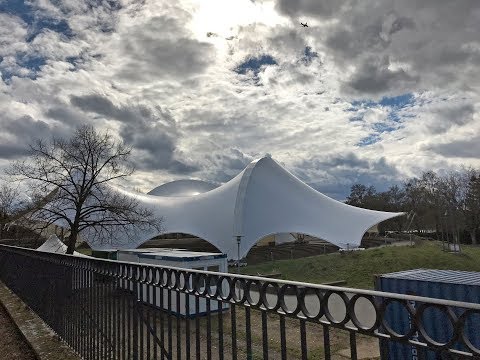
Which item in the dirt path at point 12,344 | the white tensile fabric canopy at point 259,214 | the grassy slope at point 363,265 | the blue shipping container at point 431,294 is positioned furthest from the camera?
the white tensile fabric canopy at point 259,214

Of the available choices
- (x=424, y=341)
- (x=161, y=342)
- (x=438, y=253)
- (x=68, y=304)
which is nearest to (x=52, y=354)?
(x=68, y=304)

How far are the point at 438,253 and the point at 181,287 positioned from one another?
2657 centimetres

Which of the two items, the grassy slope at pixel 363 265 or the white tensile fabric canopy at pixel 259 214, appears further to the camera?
the white tensile fabric canopy at pixel 259 214

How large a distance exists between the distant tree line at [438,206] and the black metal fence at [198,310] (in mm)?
39606

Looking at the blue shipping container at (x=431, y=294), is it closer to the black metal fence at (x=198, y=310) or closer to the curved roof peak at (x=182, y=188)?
the black metal fence at (x=198, y=310)

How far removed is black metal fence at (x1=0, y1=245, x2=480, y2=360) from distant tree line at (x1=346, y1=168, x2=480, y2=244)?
39.6 metres

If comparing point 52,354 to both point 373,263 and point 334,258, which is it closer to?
point 373,263

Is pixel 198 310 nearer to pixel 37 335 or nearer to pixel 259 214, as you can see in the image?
pixel 37 335

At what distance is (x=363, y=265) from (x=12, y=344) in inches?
828

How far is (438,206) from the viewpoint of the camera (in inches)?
2029

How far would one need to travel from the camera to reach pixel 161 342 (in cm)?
315

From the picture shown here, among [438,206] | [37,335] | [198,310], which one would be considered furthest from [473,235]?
[198,310]

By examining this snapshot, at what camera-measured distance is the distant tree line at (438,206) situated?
4891cm

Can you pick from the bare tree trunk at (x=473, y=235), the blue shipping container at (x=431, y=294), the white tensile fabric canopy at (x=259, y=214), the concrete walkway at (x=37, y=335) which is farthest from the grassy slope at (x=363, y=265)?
the bare tree trunk at (x=473, y=235)
